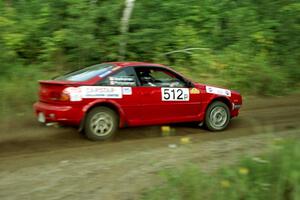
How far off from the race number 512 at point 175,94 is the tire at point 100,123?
113 cm

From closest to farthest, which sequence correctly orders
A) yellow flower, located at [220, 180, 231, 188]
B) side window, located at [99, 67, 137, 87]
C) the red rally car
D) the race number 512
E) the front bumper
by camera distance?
yellow flower, located at [220, 180, 231, 188]
the front bumper
the red rally car
side window, located at [99, 67, 137, 87]
the race number 512

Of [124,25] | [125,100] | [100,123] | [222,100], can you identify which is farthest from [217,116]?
[124,25]

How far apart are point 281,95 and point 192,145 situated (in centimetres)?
769

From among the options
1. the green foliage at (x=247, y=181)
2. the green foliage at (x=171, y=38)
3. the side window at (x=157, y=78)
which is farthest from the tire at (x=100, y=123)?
the green foliage at (x=171, y=38)

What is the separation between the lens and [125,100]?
9.91m

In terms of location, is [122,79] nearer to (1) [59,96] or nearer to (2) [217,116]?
(1) [59,96]

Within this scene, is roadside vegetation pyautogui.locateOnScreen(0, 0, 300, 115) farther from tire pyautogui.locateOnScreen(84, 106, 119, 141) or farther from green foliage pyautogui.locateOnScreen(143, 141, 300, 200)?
green foliage pyautogui.locateOnScreen(143, 141, 300, 200)

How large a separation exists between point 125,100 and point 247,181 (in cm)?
481

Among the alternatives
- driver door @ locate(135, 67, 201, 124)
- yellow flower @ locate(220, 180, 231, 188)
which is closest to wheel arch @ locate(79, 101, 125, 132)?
driver door @ locate(135, 67, 201, 124)

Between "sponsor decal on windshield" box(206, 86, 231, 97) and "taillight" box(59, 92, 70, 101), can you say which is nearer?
"taillight" box(59, 92, 70, 101)

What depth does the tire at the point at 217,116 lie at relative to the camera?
10969mm

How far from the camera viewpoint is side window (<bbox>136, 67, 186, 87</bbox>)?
10.3 meters

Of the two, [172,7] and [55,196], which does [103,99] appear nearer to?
[55,196]

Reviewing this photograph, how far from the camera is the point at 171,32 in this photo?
672 inches
